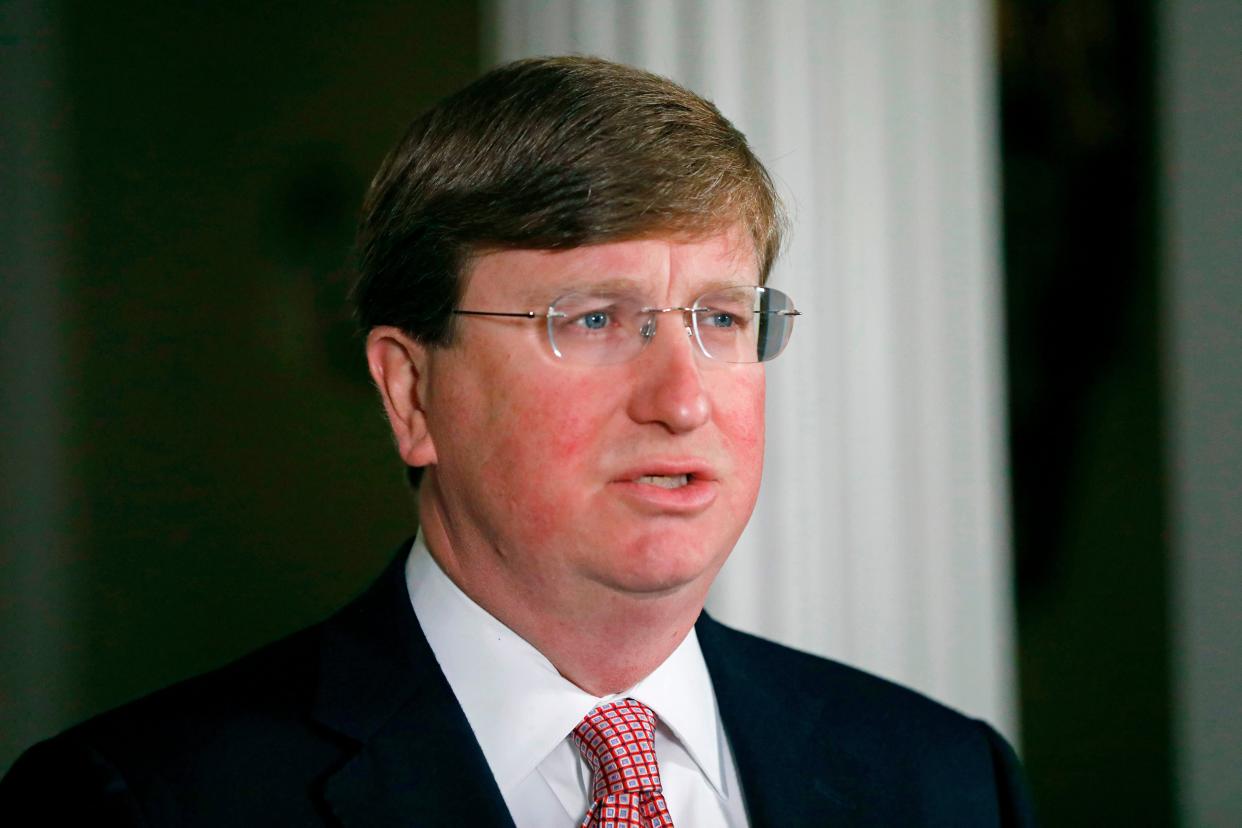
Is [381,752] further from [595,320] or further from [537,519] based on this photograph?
[595,320]

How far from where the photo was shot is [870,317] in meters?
2.76

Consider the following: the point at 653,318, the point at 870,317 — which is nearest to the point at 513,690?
the point at 653,318

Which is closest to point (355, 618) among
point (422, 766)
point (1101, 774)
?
point (422, 766)

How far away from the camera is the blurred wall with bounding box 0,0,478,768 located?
172 inches

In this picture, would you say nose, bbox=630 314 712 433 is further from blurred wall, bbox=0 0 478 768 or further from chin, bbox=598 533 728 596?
blurred wall, bbox=0 0 478 768

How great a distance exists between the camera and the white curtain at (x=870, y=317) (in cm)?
271

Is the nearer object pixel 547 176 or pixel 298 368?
pixel 547 176

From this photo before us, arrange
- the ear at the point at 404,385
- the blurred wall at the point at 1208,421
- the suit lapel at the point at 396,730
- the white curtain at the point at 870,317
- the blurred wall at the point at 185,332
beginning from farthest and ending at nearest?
the blurred wall at the point at 185,332, the blurred wall at the point at 1208,421, the white curtain at the point at 870,317, the ear at the point at 404,385, the suit lapel at the point at 396,730

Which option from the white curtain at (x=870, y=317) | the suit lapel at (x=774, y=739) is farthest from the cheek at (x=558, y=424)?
the white curtain at (x=870, y=317)

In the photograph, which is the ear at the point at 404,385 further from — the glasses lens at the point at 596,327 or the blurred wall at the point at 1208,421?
the blurred wall at the point at 1208,421

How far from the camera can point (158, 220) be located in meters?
4.65

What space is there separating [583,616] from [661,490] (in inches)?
7.8

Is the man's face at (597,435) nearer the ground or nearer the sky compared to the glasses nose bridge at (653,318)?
nearer the ground

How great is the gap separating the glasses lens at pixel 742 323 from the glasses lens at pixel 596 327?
8 cm
